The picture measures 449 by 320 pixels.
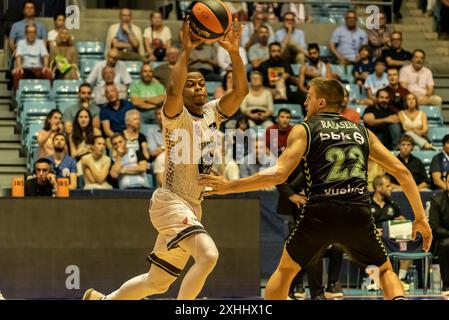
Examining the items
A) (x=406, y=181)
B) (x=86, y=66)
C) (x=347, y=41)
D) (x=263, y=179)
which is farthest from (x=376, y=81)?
(x=263, y=179)

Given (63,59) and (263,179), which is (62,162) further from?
(263,179)

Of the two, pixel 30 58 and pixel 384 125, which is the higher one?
pixel 30 58

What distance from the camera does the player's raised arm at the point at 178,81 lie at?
891 cm

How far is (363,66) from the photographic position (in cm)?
1847

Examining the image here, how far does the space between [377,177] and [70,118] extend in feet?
15.4

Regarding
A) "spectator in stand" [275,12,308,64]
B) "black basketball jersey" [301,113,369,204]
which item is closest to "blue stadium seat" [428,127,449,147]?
"spectator in stand" [275,12,308,64]

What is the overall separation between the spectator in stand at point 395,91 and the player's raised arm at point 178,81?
28.5 feet

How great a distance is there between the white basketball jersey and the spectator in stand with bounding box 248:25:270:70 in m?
8.91

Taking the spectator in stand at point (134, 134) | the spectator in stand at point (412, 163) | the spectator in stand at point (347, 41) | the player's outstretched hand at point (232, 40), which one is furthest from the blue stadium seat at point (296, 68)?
the player's outstretched hand at point (232, 40)

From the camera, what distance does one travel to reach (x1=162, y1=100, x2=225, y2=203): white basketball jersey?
30.4 ft

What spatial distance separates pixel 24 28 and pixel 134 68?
1.93 meters

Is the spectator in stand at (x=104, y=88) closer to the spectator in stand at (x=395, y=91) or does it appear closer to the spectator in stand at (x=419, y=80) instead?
the spectator in stand at (x=395, y=91)

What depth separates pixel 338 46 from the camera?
62.2ft
